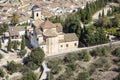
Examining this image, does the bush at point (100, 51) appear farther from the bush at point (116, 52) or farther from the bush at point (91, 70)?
the bush at point (91, 70)

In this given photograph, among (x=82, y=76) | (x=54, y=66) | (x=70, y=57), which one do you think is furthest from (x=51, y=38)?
(x=82, y=76)

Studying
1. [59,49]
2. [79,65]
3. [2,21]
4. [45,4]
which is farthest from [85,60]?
[45,4]

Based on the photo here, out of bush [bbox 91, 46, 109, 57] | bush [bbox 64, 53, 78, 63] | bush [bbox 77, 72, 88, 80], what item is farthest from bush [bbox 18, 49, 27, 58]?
bush [bbox 91, 46, 109, 57]

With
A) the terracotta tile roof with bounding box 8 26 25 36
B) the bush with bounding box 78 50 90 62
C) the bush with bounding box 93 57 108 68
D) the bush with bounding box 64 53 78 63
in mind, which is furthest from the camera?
the terracotta tile roof with bounding box 8 26 25 36

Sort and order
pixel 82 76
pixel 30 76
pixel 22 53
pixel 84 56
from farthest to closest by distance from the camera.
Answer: pixel 22 53 → pixel 84 56 → pixel 82 76 → pixel 30 76

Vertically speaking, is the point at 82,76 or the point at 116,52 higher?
the point at 116,52

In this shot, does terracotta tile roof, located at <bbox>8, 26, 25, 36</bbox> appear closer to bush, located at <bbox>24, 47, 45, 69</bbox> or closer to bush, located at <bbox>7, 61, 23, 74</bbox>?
bush, located at <bbox>24, 47, 45, 69</bbox>

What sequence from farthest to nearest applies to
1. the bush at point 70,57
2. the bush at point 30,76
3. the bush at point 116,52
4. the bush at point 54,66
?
the bush at point 116,52, the bush at point 70,57, the bush at point 54,66, the bush at point 30,76

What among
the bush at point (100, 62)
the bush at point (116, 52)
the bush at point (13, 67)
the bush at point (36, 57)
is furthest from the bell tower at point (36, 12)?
the bush at point (116, 52)

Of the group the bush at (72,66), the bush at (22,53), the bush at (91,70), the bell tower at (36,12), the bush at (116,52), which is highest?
the bell tower at (36,12)

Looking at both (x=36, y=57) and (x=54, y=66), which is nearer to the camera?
(x=54, y=66)

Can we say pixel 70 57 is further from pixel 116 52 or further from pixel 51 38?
pixel 116 52
